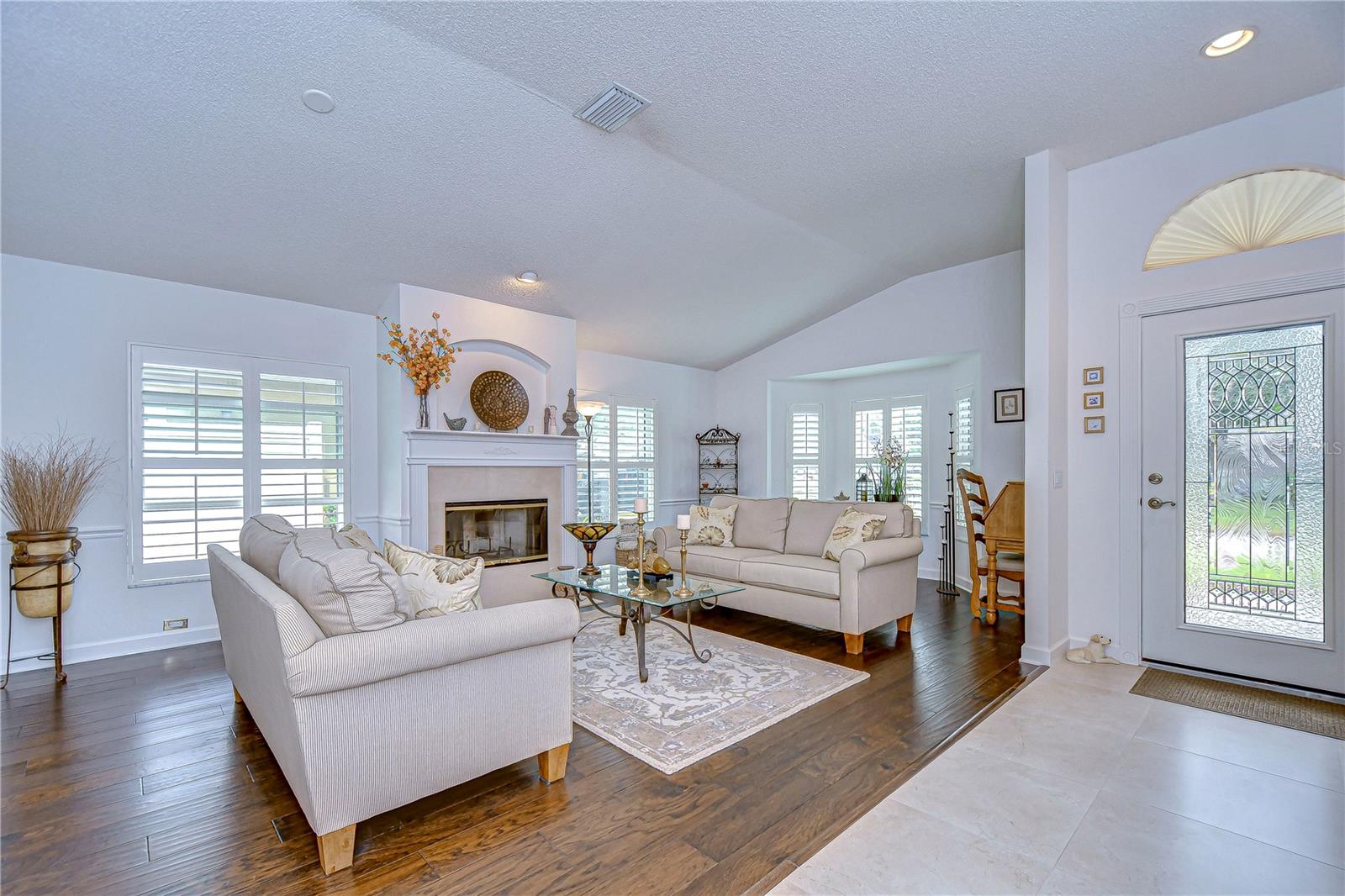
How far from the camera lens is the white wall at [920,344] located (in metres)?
5.36

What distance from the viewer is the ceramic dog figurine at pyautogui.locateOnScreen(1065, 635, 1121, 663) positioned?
3.66m

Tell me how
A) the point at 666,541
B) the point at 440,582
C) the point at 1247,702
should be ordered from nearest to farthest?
the point at 440,582
the point at 1247,702
the point at 666,541

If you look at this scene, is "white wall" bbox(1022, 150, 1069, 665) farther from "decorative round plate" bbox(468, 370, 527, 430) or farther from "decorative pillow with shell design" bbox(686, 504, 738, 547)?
"decorative round plate" bbox(468, 370, 527, 430)

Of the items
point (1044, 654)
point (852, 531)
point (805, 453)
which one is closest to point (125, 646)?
point (852, 531)

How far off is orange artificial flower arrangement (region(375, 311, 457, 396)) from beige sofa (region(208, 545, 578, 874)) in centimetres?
244

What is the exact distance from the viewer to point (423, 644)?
6.33 ft

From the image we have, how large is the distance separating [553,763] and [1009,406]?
4791 mm

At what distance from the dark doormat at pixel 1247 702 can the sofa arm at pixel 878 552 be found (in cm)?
140

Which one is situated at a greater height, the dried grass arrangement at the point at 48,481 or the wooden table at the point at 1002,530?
the dried grass arrangement at the point at 48,481

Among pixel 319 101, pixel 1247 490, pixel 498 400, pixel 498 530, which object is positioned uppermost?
pixel 319 101

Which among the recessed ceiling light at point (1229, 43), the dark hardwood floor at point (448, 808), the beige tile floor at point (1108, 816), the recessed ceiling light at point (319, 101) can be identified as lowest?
the dark hardwood floor at point (448, 808)

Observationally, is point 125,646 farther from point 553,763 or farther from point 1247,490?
point 1247,490

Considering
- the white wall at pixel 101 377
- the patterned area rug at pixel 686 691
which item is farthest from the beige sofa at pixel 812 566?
the white wall at pixel 101 377

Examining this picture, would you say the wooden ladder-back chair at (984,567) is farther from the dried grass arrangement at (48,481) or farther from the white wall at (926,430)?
the dried grass arrangement at (48,481)
